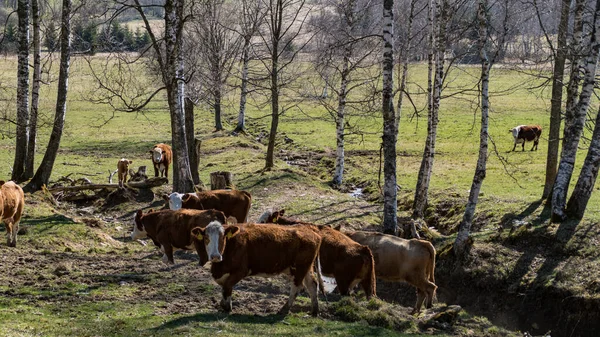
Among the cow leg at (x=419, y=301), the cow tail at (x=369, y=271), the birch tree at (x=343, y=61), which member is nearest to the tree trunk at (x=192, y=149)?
the birch tree at (x=343, y=61)

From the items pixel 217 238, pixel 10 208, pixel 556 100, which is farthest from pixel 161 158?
pixel 217 238

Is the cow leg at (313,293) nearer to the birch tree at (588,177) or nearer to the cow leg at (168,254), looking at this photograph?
the cow leg at (168,254)

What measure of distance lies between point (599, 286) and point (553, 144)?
8.20 m

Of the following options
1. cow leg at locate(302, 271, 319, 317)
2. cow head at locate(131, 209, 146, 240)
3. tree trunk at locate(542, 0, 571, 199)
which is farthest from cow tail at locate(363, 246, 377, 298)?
tree trunk at locate(542, 0, 571, 199)

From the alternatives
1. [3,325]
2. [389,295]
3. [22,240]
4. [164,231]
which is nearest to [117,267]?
[164,231]

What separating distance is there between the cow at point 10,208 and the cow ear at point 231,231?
20.4ft

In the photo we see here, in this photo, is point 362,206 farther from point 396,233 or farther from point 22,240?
point 22,240

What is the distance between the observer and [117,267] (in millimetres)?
14281

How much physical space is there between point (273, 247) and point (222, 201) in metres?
7.39

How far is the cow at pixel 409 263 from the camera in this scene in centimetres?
1491

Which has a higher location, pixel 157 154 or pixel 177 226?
pixel 177 226

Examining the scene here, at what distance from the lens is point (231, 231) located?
1146 centimetres

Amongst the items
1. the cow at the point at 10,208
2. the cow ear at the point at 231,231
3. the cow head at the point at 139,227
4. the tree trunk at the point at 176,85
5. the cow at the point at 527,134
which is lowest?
the cow at the point at 527,134

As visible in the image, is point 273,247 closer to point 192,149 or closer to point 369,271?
point 369,271
